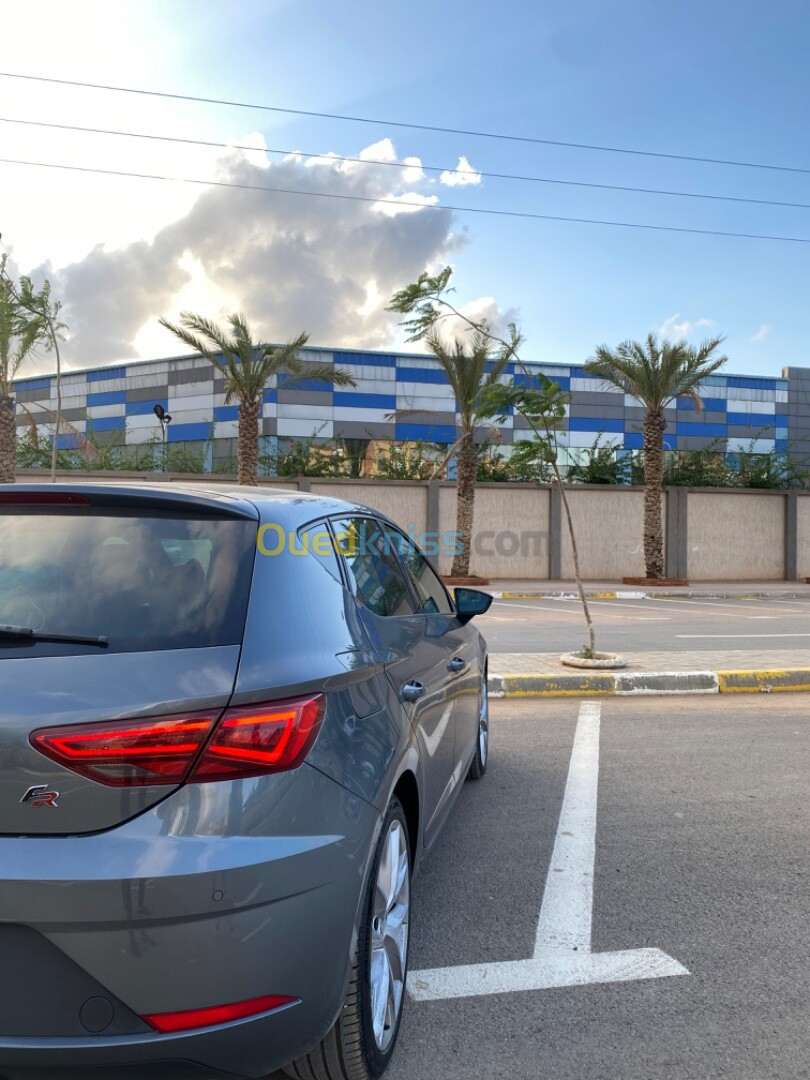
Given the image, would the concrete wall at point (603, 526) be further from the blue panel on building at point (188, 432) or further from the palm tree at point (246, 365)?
the blue panel on building at point (188, 432)

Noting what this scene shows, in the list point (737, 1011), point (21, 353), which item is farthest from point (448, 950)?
point (21, 353)

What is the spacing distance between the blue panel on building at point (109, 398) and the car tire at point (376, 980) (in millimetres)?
64445

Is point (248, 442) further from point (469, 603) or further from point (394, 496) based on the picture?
point (469, 603)

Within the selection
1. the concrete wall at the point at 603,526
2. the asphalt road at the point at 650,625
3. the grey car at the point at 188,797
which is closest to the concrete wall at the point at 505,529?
the concrete wall at the point at 603,526

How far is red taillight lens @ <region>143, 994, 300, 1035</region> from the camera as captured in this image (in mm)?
1722

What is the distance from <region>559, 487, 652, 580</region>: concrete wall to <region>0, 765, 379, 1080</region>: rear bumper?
26.0 metres

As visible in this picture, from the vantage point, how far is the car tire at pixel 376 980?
209 cm

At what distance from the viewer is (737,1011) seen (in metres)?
2.65

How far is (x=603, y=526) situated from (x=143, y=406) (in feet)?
141

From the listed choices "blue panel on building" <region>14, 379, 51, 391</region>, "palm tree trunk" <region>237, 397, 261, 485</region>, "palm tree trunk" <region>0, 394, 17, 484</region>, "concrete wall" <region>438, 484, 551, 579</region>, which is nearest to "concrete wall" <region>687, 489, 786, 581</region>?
"concrete wall" <region>438, 484, 551, 579</region>

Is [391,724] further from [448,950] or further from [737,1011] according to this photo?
[737,1011]

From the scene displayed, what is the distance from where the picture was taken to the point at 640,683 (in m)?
8.10

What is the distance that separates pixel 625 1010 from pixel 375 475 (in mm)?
28271


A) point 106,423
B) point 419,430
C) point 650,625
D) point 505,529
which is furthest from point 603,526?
point 106,423
